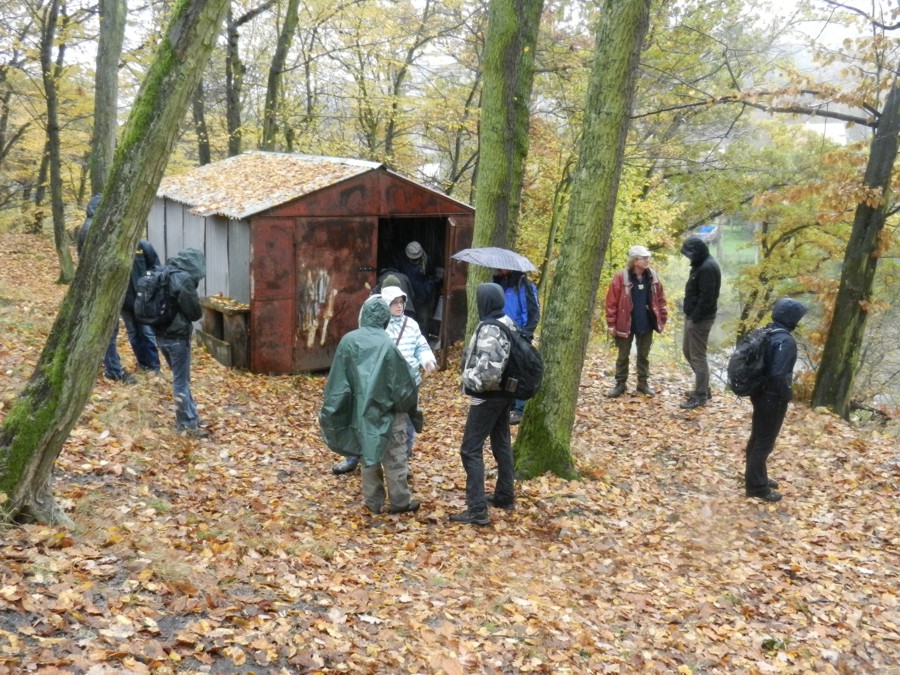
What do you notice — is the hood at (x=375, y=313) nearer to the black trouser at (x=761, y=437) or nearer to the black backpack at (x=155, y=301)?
the black backpack at (x=155, y=301)

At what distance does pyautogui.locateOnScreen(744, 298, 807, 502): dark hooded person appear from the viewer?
605 cm

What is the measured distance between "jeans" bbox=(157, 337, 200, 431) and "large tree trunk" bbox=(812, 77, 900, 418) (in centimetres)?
815

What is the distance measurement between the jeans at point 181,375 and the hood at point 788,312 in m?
5.56

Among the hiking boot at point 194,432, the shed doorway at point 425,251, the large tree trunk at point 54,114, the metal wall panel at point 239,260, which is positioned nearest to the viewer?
the hiking boot at point 194,432

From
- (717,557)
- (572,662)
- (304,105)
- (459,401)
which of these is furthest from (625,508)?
(304,105)

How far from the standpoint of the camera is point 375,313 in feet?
18.3

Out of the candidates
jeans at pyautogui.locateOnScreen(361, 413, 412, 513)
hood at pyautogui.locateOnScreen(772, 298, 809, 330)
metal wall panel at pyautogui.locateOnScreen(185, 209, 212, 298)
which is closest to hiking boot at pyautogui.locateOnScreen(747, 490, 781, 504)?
hood at pyautogui.locateOnScreen(772, 298, 809, 330)

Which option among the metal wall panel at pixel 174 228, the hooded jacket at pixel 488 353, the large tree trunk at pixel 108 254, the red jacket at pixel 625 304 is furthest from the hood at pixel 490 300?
the metal wall panel at pixel 174 228

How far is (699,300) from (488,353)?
413cm

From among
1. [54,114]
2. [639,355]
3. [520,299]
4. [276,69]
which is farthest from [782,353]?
[276,69]

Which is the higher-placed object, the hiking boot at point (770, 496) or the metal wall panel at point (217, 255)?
the metal wall panel at point (217, 255)

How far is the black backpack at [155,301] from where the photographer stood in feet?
22.0

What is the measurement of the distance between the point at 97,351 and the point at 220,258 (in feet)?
22.8

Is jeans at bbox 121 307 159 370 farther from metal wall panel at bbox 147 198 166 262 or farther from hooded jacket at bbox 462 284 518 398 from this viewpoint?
metal wall panel at bbox 147 198 166 262
